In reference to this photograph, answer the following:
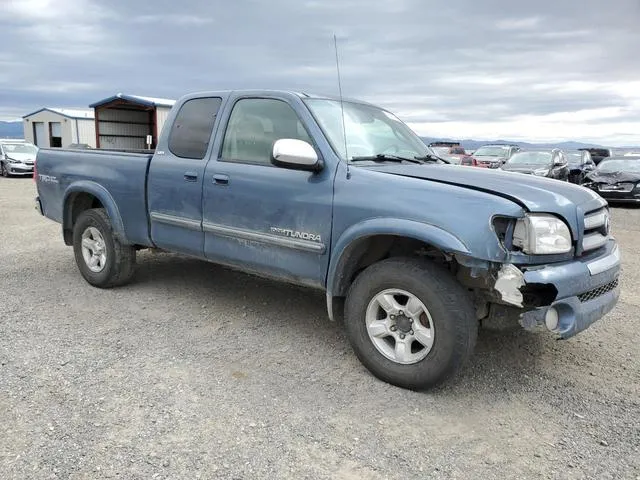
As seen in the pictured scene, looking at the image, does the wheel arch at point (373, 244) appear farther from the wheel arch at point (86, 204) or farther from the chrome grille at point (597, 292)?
the wheel arch at point (86, 204)

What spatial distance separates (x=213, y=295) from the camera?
221 inches

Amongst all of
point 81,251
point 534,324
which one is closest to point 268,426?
point 534,324

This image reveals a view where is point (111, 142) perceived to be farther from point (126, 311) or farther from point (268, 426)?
point (268, 426)

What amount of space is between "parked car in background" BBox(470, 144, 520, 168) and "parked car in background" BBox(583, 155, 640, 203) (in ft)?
10.8

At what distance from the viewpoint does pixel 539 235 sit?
10.6ft

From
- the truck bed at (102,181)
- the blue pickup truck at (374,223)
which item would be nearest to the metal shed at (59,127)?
the truck bed at (102,181)

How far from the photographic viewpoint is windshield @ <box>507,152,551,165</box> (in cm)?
1641

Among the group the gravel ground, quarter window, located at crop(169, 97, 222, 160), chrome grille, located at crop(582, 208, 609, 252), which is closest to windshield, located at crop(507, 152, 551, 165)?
the gravel ground

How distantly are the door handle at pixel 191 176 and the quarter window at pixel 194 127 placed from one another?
16 cm

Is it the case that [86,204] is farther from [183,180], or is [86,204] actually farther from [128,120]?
[128,120]

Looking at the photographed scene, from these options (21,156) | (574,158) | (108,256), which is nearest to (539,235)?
(108,256)

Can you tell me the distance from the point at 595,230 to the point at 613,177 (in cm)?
1319

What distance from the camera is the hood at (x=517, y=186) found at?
11.0ft

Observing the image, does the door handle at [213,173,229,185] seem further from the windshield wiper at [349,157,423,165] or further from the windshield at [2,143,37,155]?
the windshield at [2,143,37,155]
